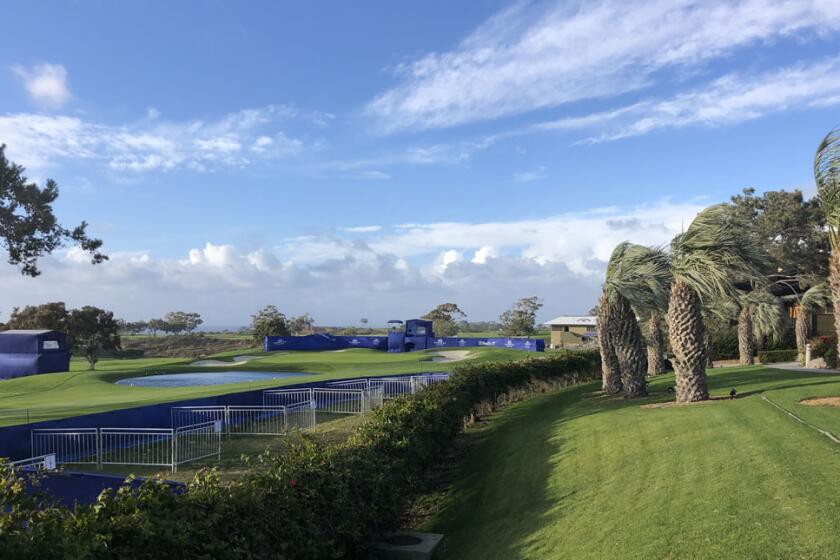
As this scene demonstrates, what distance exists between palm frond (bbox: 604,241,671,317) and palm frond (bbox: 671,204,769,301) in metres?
2.69

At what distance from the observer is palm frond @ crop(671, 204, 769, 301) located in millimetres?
13656

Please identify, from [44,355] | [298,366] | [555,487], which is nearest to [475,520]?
[555,487]

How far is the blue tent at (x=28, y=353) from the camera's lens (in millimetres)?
37500

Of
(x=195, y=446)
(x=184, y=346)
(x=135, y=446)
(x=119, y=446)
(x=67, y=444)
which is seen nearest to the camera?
(x=67, y=444)

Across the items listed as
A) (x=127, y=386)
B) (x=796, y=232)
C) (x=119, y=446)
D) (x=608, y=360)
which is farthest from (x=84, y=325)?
(x=796, y=232)

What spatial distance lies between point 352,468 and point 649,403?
10.2m

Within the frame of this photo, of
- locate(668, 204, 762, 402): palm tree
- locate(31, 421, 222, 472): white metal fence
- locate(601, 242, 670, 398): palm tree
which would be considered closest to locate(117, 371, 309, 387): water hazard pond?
locate(31, 421, 222, 472): white metal fence

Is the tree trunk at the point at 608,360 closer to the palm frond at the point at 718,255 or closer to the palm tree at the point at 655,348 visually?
the palm frond at the point at 718,255

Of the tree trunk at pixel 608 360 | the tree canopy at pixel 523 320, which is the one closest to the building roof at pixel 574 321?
the tree canopy at pixel 523 320

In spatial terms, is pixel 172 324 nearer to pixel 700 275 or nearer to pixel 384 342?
pixel 384 342

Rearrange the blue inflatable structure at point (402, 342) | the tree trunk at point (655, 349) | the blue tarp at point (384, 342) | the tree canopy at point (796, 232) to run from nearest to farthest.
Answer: the tree trunk at point (655, 349)
the tree canopy at point (796, 232)
the blue tarp at point (384, 342)
the blue inflatable structure at point (402, 342)

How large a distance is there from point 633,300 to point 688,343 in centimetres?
380

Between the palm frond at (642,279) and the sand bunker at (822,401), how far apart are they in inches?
225

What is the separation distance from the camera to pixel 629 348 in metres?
17.0
